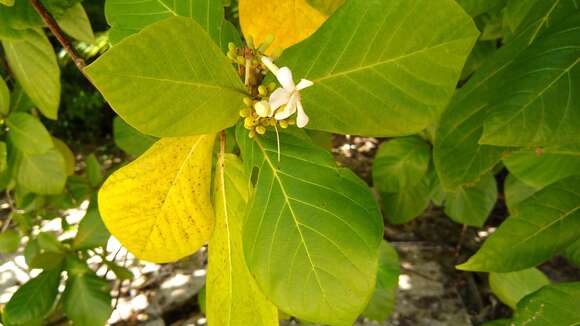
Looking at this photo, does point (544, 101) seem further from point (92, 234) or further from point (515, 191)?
point (92, 234)

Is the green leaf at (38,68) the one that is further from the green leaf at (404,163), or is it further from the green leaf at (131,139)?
the green leaf at (404,163)

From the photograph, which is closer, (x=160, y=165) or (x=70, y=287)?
(x=160, y=165)

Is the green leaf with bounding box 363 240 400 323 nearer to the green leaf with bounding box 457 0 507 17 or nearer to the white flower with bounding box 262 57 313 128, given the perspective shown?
the green leaf with bounding box 457 0 507 17

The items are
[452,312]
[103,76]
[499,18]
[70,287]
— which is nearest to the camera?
[103,76]

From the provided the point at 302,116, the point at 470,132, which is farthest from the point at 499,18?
the point at 302,116

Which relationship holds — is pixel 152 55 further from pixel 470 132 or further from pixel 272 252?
pixel 470 132

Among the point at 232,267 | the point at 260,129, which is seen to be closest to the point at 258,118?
the point at 260,129
